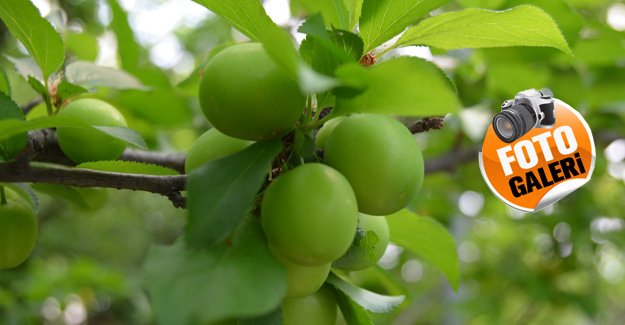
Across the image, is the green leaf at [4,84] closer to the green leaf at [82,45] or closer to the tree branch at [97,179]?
the tree branch at [97,179]

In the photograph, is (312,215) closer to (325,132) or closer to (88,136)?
(325,132)

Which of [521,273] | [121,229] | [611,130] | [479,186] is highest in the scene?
[611,130]

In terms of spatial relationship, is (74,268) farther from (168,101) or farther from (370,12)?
(370,12)

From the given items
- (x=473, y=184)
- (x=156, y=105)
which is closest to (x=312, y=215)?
(x=156, y=105)

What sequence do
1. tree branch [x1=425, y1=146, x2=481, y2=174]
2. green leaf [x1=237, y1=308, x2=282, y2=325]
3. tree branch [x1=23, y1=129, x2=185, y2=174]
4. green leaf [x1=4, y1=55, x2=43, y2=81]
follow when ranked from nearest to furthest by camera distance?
green leaf [x1=237, y1=308, x2=282, y2=325], tree branch [x1=23, y1=129, x2=185, y2=174], green leaf [x1=4, y1=55, x2=43, y2=81], tree branch [x1=425, y1=146, x2=481, y2=174]

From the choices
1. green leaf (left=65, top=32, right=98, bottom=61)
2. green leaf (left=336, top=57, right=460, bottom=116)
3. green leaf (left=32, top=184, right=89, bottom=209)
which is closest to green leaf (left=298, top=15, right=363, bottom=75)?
green leaf (left=336, top=57, right=460, bottom=116)

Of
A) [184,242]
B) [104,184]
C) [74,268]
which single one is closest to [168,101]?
[104,184]

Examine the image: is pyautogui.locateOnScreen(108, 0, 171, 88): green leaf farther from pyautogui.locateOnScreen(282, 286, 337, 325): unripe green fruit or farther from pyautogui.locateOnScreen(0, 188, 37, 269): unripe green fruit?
pyautogui.locateOnScreen(282, 286, 337, 325): unripe green fruit
